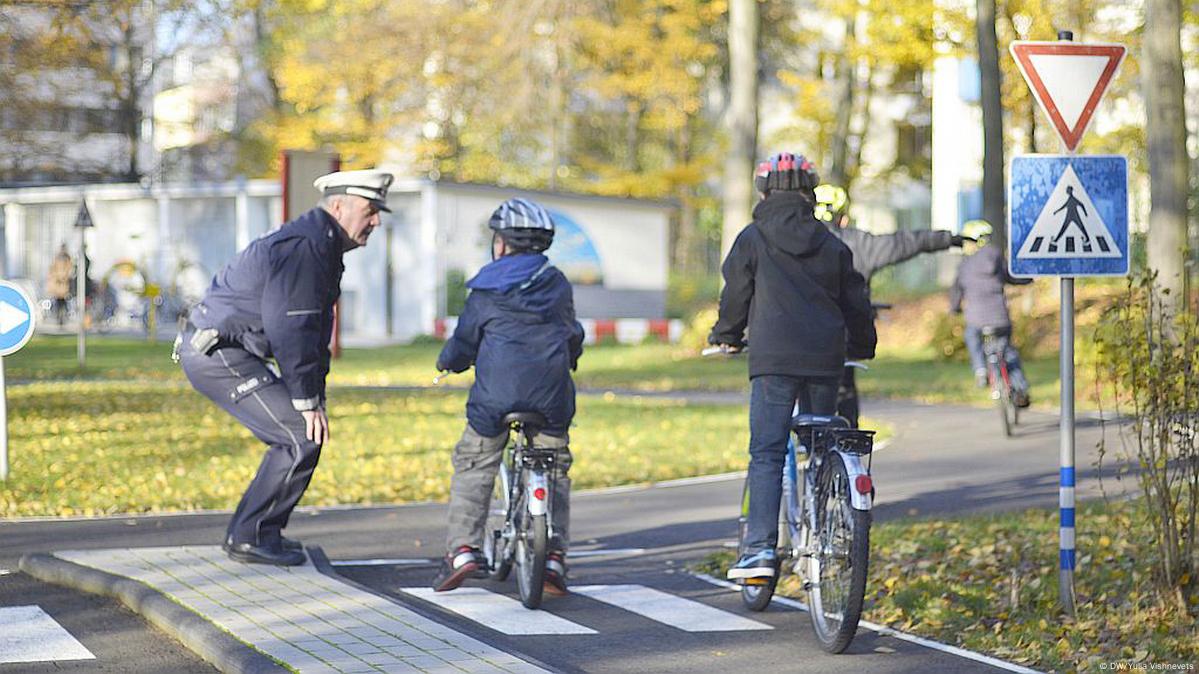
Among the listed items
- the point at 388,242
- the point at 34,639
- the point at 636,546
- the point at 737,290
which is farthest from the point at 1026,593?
the point at 388,242

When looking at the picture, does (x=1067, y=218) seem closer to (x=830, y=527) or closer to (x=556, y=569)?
(x=830, y=527)

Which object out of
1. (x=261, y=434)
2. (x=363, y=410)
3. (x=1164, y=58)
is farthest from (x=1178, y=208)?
(x=261, y=434)

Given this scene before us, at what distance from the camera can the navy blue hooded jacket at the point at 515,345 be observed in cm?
864

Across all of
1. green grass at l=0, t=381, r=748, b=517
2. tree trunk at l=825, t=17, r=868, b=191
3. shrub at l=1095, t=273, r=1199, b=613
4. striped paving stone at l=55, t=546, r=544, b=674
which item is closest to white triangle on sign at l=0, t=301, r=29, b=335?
green grass at l=0, t=381, r=748, b=517

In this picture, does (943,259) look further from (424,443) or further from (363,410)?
(424,443)

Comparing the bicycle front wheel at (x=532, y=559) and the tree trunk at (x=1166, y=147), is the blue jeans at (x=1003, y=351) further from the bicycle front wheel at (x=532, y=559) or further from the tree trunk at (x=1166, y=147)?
the bicycle front wheel at (x=532, y=559)

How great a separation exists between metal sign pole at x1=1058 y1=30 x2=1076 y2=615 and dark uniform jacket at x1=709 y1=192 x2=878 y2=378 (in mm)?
858

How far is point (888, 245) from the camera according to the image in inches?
448

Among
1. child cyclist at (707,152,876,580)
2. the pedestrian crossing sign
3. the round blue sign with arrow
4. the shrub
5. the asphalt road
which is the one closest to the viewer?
the asphalt road

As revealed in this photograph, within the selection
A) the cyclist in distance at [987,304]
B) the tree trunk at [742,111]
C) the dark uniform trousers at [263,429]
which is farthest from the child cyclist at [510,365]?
the tree trunk at [742,111]

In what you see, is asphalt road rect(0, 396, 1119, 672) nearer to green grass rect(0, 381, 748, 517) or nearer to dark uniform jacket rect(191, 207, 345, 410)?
green grass rect(0, 381, 748, 517)

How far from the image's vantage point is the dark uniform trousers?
9.11m

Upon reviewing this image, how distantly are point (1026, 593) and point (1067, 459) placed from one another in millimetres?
681

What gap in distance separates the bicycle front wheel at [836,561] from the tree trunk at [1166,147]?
32.9ft
